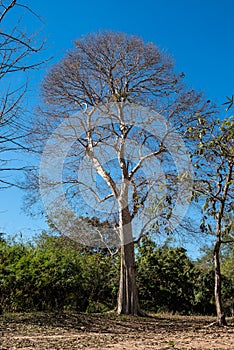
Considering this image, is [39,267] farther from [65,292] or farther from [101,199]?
[101,199]

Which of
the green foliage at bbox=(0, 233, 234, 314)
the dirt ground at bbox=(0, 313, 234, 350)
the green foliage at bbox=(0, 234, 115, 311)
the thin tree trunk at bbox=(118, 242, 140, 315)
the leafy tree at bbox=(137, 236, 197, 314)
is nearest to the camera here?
the dirt ground at bbox=(0, 313, 234, 350)

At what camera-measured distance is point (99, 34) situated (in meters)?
13.0

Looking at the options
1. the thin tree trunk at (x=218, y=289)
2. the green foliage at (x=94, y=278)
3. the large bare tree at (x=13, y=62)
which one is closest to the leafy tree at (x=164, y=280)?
the green foliage at (x=94, y=278)

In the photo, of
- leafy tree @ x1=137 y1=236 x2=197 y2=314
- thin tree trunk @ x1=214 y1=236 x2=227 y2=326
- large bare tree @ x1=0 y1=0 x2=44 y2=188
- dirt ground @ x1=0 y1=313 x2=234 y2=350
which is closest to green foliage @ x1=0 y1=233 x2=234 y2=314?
leafy tree @ x1=137 y1=236 x2=197 y2=314

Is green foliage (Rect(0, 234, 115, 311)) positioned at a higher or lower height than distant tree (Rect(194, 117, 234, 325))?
lower

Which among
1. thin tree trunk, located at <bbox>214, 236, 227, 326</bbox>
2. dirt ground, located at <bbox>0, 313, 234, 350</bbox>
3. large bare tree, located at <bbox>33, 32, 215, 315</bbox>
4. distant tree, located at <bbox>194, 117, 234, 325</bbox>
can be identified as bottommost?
dirt ground, located at <bbox>0, 313, 234, 350</bbox>

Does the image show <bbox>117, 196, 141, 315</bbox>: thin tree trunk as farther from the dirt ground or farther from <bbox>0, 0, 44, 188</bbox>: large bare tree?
<bbox>0, 0, 44, 188</bbox>: large bare tree

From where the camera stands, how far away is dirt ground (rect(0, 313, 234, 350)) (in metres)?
6.43

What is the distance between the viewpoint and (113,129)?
12953 millimetres

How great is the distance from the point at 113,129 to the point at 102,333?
6607 millimetres

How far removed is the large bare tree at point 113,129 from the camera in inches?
492

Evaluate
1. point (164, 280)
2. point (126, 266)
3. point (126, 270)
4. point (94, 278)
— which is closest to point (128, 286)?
point (126, 270)

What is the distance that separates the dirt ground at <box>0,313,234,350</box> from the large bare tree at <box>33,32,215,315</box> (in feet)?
8.64

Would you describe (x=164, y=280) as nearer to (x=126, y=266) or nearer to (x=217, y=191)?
(x=126, y=266)
